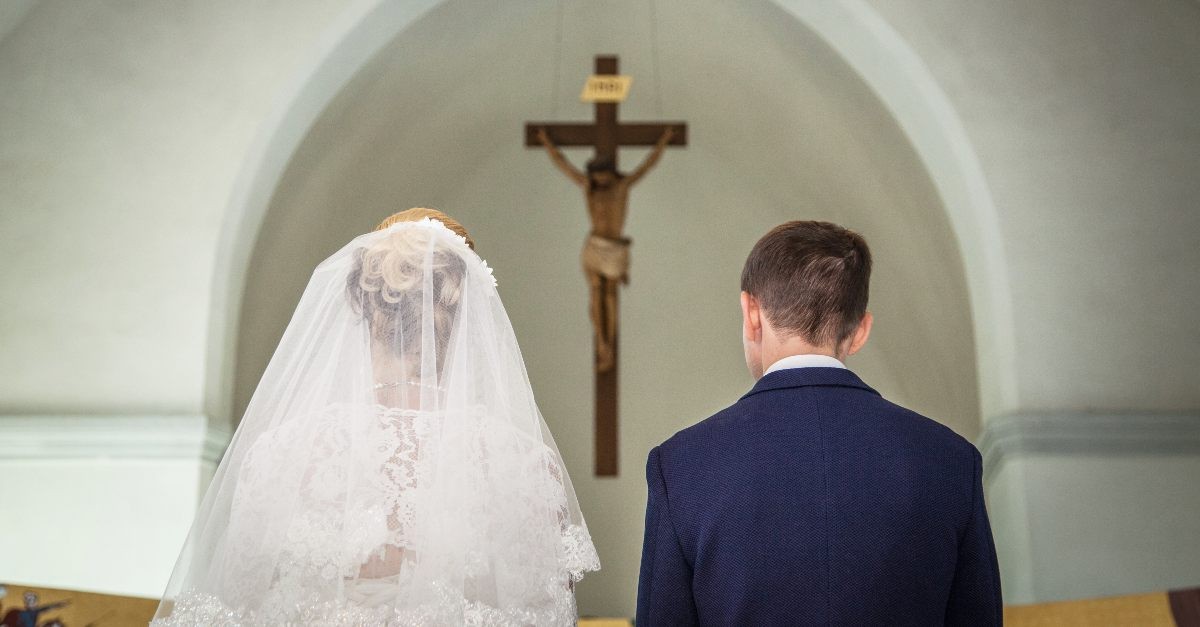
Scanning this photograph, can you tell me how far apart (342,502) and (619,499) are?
7.48 m

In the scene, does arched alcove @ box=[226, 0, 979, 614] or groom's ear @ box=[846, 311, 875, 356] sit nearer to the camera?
groom's ear @ box=[846, 311, 875, 356]

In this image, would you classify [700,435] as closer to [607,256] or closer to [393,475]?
[393,475]

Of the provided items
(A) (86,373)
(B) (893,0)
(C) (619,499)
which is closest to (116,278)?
(A) (86,373)

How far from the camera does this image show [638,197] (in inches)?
415

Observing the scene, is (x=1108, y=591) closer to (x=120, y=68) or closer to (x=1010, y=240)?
(x=1010, y=240)

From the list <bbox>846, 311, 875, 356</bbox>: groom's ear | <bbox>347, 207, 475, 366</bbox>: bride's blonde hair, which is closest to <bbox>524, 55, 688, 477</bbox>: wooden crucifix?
<bbox>347, 207, 475, 366</bbox>: bride's blonde hair

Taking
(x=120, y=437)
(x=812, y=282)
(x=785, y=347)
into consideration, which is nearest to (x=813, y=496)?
(x=785, y=347)

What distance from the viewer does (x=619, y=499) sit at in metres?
10.2

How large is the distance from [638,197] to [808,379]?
27.0ft

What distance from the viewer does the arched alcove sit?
790cm

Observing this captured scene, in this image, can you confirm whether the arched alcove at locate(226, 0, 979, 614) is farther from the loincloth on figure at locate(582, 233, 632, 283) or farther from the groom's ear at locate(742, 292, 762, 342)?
the groom's ear at locate(742, 292, 762, 342)

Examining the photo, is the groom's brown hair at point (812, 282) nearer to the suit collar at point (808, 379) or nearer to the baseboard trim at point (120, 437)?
the suit collar at point (808, 379)

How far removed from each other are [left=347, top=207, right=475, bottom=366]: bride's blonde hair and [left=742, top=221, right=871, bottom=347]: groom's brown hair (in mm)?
→ 907

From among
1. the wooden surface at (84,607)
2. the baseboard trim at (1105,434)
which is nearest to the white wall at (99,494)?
the wooden surface at (84,607)
